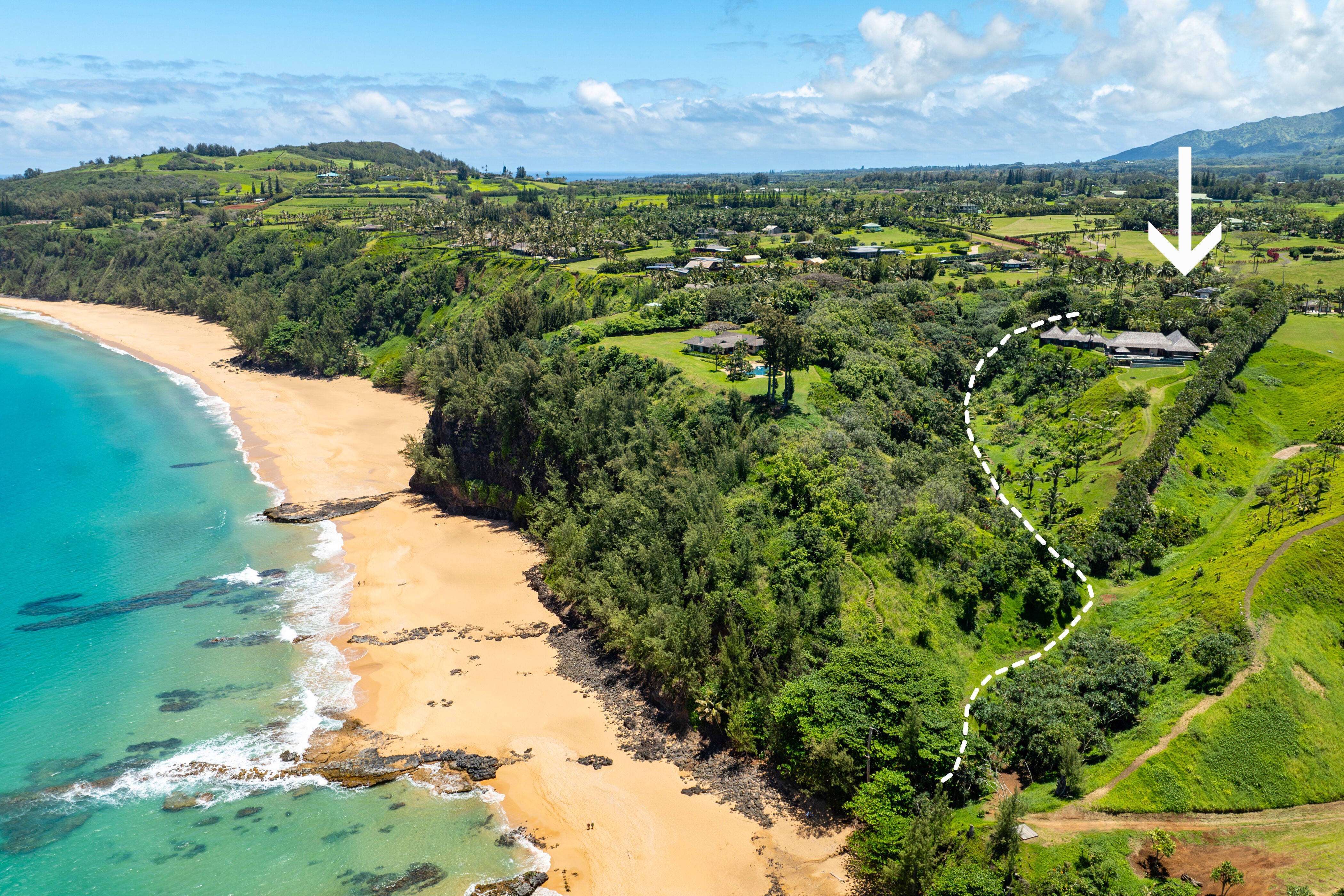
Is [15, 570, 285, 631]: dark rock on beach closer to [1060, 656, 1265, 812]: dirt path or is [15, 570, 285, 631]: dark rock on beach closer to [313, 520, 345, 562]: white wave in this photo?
[313, 520, 345, 562]: white wave

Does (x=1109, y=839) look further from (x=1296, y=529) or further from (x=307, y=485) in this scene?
(x=307, y=485)

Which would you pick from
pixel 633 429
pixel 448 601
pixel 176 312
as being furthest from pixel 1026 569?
pixel 176 312

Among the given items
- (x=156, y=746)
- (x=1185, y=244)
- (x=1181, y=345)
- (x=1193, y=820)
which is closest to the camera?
(x=1185, y=244)

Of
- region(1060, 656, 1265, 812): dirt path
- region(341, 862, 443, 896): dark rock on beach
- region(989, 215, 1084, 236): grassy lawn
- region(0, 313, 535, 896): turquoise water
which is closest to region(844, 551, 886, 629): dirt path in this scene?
region(1060, 656, 1265, 812): dirt path

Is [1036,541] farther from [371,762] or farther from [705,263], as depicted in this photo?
[705,263]

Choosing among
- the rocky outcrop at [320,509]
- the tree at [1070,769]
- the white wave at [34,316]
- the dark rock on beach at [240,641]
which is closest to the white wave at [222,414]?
the rocky outcrop at [320,509]

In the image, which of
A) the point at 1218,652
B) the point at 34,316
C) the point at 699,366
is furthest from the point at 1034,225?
the point at 34,316

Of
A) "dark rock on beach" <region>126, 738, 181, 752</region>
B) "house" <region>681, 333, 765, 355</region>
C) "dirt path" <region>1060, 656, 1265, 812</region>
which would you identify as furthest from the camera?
"house" <region>681, 333, 765, 355</region>
